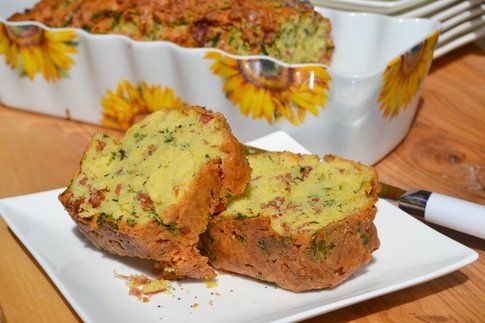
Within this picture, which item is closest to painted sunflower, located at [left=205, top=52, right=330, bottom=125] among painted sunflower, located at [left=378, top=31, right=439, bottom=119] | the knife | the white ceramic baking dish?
the white ceramic baking dish

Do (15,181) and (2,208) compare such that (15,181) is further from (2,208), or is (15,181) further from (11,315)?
(11,315)

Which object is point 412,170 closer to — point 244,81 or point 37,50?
point 244,81

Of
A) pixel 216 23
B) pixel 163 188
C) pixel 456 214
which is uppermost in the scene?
pixel 216 23

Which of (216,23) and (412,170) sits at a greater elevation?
(216,23)

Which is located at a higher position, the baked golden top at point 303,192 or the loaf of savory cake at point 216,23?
the loaf of savory cake at point 216,23

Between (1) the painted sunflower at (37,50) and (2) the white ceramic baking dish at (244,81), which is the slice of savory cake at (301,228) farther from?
(1) the painted sunflower at (37,50)

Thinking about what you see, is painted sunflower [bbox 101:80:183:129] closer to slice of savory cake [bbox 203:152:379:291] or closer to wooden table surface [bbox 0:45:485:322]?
wooden table surface [bbox 0:45:485:322]

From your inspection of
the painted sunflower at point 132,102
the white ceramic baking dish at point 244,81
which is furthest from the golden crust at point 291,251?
the painted sunflower at point 132,102

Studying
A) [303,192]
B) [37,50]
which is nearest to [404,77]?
[303,192]
